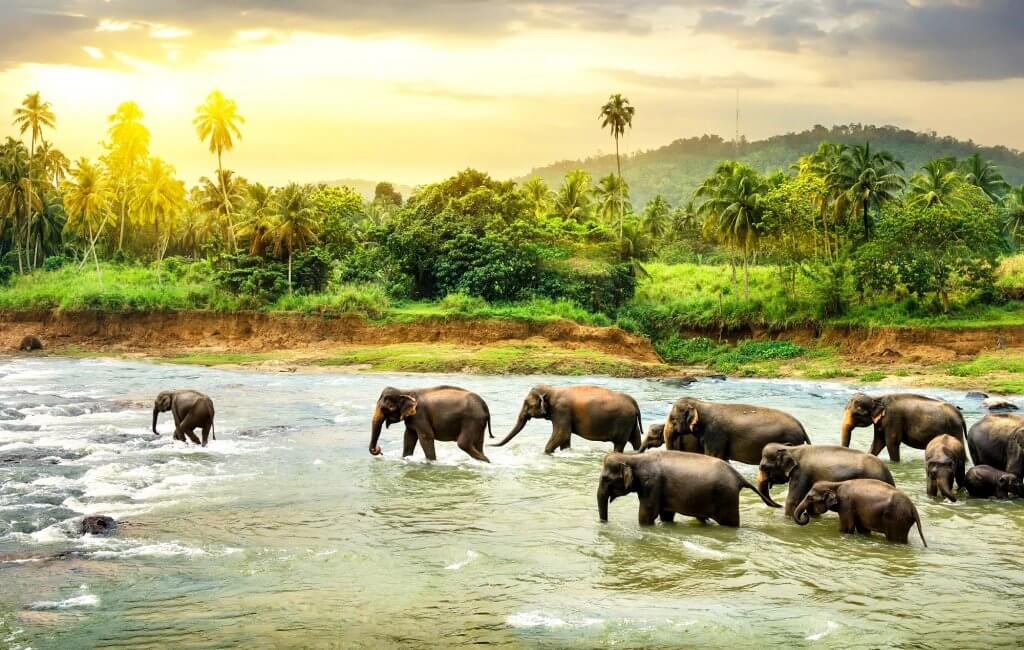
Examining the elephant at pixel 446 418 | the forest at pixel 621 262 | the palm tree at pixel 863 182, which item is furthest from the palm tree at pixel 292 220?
the elephant at pixel 446 418

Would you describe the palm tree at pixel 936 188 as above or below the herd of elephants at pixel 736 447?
above

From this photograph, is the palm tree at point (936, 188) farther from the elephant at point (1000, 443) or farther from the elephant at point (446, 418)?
the elephant at point (446, 418)

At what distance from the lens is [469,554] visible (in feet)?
39.6

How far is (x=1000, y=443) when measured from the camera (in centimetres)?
1505

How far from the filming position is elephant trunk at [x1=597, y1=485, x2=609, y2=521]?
1264cm

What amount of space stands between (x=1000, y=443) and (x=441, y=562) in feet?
30.3

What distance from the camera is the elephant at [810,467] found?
1263cm

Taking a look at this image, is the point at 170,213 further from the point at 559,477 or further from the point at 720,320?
the point at 559,477

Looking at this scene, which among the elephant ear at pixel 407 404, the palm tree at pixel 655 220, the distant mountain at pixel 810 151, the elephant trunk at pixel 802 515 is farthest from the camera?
the distant mountain at pixel 810 151

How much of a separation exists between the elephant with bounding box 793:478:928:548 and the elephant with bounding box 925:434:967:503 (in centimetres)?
215

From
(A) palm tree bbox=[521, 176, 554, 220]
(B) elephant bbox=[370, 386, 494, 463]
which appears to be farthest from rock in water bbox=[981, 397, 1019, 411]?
(A) palm tree bbox=[521, 176, 554, 220]

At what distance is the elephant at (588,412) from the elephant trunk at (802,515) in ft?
17.0

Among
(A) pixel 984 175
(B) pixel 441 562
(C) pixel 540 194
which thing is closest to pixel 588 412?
(B) pixel 441 562

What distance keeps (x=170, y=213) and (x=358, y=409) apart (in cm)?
4741
